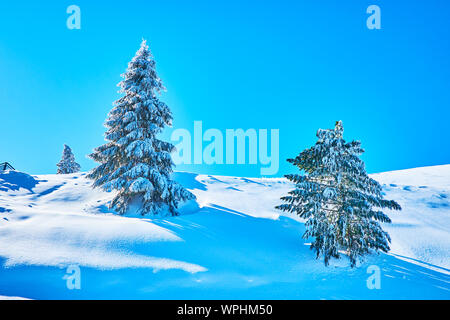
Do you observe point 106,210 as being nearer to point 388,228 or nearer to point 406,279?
point 406,279

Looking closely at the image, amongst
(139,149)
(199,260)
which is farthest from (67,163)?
(199,260)

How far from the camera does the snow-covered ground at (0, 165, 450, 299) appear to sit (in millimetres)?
5570

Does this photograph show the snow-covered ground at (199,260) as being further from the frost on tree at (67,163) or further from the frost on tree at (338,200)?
the frost on tree at (67,163)

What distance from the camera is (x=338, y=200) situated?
885 centimetres

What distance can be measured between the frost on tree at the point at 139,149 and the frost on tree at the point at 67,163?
24.5m

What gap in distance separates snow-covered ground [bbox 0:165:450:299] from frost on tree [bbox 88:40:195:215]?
1833mm

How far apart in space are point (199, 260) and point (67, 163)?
3408cm

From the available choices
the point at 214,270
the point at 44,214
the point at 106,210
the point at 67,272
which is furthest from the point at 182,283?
the point at 106,210

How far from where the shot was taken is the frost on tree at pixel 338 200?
8109mm

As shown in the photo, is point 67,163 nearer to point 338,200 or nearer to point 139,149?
point 139,149

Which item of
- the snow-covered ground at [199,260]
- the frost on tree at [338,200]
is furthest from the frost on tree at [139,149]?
the frost on tree at [338,200]

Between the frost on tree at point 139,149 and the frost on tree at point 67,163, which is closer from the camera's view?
the frost on tree at point 139,149

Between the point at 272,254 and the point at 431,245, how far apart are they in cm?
837

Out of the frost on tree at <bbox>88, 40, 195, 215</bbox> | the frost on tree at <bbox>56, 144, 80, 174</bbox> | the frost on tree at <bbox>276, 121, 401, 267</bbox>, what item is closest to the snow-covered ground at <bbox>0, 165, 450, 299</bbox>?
the frost on tree at <bbox>276, 121, 401, 267</bbox>
